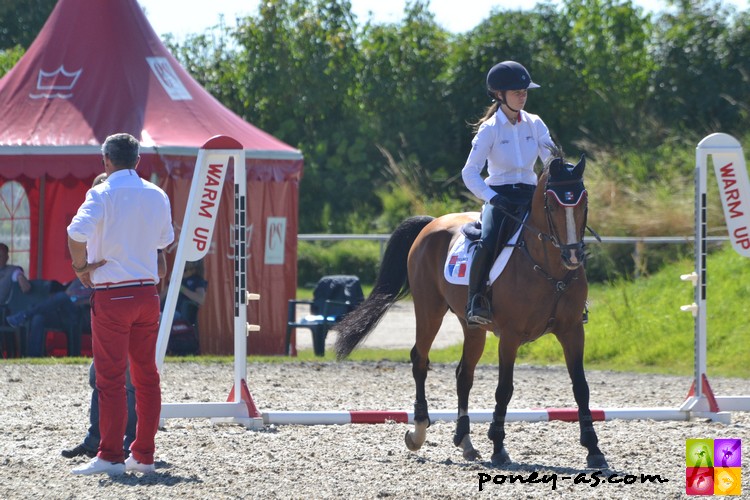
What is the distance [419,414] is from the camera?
8680 mm

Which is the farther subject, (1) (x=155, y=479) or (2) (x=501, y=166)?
(2) (x=501, y=166)

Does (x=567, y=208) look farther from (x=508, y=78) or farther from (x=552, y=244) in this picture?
(x=508, y=78)

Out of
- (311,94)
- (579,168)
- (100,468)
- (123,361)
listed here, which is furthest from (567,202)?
(311,94)

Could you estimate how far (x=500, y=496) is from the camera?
681cm

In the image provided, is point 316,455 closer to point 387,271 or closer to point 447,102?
point 387,271

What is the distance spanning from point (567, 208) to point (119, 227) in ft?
8.83

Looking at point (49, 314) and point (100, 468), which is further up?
point (49, 314)

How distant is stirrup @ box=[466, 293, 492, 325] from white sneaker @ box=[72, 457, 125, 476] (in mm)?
2465

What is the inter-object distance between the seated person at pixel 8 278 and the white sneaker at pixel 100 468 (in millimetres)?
8159

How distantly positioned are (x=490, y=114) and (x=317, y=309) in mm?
8005

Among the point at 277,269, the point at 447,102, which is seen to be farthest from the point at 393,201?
the point at 277,269

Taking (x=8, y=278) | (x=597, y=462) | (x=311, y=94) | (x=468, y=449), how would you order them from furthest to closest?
1. (x=311, y=94)
2. (x=8, y=278)
3. (x=468, y=449)
4. (x=597, y=462)

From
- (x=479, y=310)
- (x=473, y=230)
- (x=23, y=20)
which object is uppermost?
(x=23, y=20)

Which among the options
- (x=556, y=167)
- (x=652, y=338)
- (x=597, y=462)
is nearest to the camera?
(x=597, y=462)
